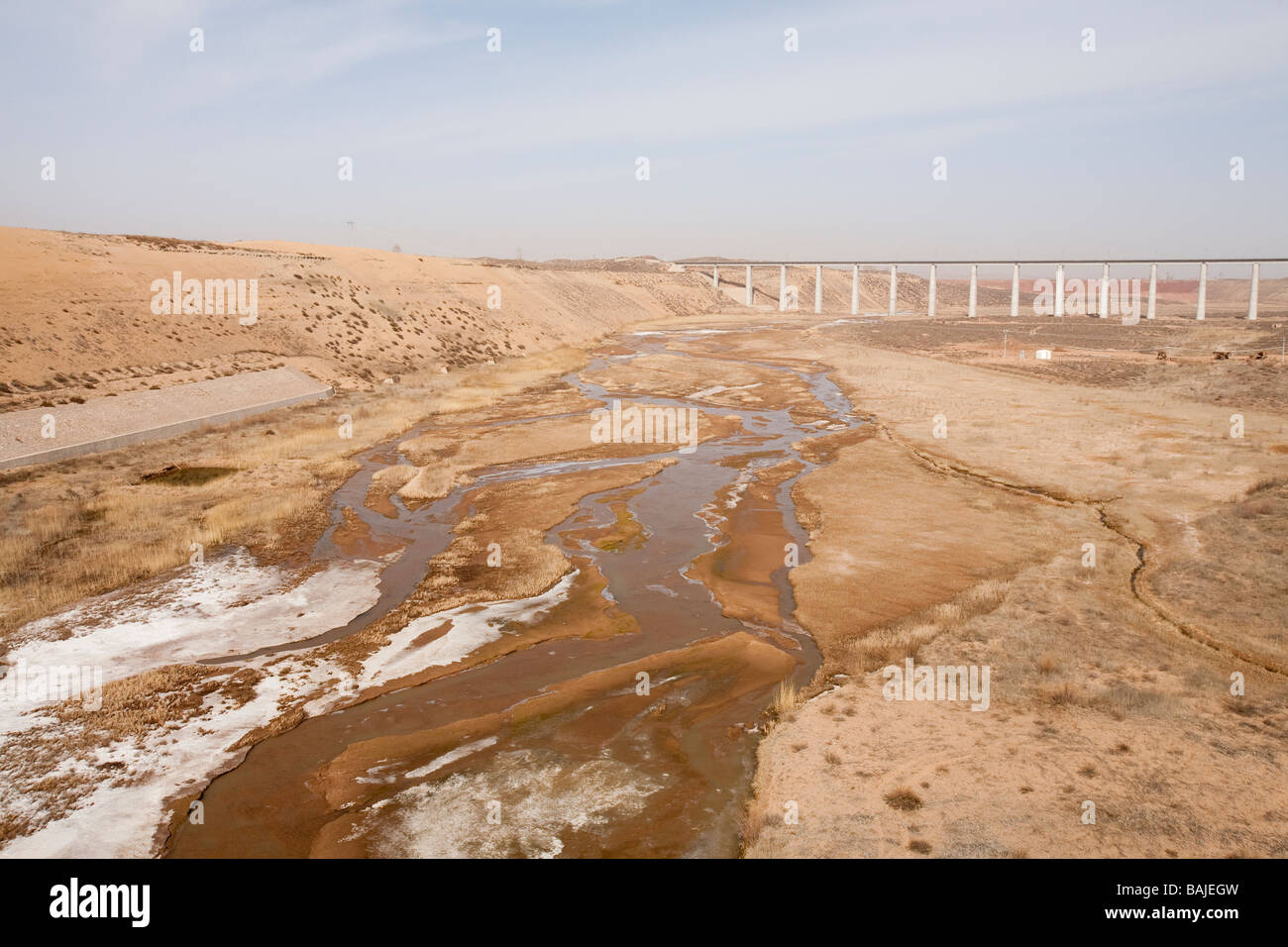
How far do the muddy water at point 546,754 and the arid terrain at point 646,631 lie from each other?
0.20 ft

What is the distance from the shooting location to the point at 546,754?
11430mm

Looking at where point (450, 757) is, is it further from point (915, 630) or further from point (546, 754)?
point (915, 630)

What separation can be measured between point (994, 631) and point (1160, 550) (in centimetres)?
724

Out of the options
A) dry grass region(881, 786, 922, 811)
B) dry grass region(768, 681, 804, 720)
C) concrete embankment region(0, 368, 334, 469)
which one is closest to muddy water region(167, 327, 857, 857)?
dry grass region(768, 681, 804, 720)

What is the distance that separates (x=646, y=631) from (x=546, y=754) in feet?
15.5

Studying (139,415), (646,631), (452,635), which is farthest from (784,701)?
(139,415)

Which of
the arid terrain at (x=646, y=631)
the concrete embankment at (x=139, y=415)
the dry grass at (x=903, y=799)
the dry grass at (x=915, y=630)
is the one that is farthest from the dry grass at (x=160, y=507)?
the dry grass at (x=903, y=799)

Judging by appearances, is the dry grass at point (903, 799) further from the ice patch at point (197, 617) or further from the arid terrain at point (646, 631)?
the ice patch at point (197, 617)

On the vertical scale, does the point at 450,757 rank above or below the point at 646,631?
below

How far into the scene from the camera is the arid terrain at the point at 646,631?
32.4 ft

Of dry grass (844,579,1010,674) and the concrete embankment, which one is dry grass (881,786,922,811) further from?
the concrete embankment

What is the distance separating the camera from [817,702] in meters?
12.6

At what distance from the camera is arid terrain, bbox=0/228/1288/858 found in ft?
32.4

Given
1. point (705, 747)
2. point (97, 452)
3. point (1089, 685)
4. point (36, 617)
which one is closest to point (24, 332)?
point (97, 452)
